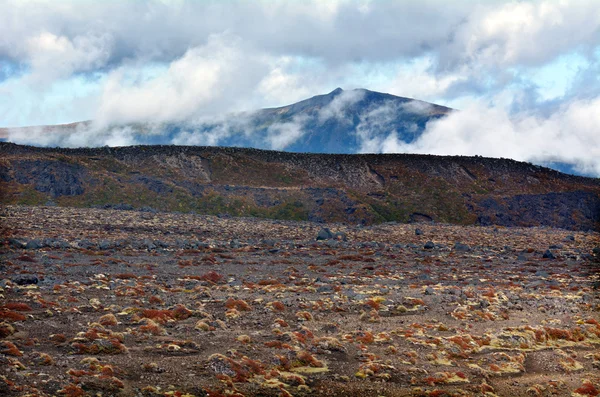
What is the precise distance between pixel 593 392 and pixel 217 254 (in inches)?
1076

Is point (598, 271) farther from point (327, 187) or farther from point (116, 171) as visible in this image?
point (116, 171)

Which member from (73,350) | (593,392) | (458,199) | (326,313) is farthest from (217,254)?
(458,199)

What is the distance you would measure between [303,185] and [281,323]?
69.3 m

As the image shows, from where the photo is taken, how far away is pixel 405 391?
16.0 m

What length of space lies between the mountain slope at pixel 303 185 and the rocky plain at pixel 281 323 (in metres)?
33.1

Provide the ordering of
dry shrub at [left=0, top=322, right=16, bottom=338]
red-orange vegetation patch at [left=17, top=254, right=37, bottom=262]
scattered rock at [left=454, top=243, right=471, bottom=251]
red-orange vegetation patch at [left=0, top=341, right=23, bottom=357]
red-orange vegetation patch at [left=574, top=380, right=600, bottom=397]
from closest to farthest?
red-orange vegetation patch at [left=0, top=341, right=23, bottom=357], dry shrub at [left=0, top=322, right=16, bottom=338], red-orange vegetation patch at [left=574, top=380, right=600, bottom=397], red-orange vegetation patch at [left=17, top=254, right=37, bottom=262], scattered rock at [left=454, top=243, right=471, bottom=251]

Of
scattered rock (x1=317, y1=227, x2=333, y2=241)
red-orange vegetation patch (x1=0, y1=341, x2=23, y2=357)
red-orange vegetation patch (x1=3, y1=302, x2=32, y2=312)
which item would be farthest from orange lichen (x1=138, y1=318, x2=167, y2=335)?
scattered rock (x1=317, y1=227, x2=333, y2=241)

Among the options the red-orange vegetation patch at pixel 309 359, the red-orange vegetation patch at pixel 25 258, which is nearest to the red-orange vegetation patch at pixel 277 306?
the red-orange vegetation patch at pixel 309 359

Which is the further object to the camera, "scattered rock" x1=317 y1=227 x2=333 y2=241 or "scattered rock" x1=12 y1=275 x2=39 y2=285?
"scattered rock" x1=317 y1=227 x2=333 y2=241

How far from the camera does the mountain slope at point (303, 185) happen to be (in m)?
74.6

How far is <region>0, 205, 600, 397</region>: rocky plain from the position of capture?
608 inches

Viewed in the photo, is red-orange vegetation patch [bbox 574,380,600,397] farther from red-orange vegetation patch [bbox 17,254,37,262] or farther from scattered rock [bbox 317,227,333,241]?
scattered rock [bbox 317,227,333,241]

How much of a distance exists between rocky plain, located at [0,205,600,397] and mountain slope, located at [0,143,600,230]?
1301 inches

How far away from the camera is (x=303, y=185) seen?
294ft
